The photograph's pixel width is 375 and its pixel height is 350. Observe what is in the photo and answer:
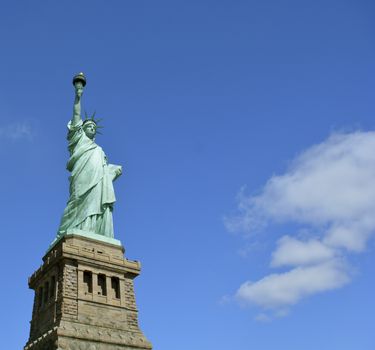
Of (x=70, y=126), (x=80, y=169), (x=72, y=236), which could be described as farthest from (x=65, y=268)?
(x=70, y=126)

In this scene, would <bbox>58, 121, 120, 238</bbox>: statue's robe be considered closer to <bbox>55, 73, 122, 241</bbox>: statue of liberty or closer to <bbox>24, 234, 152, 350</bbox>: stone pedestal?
<bbox>55, 73, 122, 241</bbox>: statue of liberty

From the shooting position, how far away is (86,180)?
112 ft

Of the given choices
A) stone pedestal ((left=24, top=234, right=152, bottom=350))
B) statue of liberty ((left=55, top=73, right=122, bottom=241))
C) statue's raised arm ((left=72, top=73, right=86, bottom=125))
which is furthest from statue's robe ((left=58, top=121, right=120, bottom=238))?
stone pedestal ((left=24, top=234, right=152, bottom=350))

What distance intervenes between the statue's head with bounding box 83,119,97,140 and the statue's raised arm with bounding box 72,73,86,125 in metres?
0.57

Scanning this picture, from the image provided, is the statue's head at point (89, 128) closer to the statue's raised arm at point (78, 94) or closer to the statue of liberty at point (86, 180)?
the statue of liberty at point (86, 180)

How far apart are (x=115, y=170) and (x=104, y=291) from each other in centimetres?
967

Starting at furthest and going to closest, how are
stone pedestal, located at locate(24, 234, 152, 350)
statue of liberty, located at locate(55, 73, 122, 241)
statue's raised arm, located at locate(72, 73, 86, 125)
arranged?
1. statue's raised arm, located at locate(72, 73, 86, 125)
2. statue of liberty, located at locate(55, 73, 122, 241)
3. stone pedestal, located at locate(24, 234, 152, 350)

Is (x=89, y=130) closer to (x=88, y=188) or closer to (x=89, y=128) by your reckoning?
(x=89, y=128)

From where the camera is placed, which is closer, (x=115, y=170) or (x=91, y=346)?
(x=91, y=346)

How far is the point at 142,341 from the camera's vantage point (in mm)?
28656

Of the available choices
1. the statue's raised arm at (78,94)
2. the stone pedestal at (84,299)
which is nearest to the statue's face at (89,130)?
the statue's raised arm at (78,94)

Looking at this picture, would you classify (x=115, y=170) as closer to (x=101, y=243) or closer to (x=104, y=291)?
(x=101, y=243)

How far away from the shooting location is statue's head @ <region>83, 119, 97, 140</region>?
3675 cm

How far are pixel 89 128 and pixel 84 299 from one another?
44.0ft
